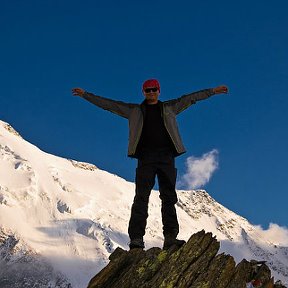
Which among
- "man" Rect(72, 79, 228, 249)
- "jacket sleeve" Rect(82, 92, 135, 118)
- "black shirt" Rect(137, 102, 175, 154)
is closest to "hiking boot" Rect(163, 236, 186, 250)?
"man" Rect(72, 79, 228, 249)

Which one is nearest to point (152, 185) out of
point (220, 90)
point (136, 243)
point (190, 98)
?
point (136, 243)

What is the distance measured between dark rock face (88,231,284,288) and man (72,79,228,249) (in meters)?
0.65

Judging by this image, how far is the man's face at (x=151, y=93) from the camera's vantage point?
1094cm

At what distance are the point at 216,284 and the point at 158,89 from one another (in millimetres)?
4226

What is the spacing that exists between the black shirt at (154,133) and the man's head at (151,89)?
0.94ft

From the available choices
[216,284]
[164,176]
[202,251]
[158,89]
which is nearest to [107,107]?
[158,89]

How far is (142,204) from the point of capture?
11156mm

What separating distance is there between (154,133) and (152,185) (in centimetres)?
120

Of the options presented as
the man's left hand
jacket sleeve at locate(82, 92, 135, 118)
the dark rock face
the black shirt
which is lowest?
the dark rock face

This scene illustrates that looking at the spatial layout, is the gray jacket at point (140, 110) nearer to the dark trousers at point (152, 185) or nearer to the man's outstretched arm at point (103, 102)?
the man's outstretched arm at point (103, 102)

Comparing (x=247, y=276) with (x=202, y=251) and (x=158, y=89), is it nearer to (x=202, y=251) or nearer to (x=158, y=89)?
(x=202, y=251)

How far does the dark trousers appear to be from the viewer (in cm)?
1101

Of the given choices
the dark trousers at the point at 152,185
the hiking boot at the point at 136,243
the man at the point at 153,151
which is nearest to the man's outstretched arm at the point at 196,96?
the man at the point at 153,151

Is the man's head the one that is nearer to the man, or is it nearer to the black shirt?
the man
